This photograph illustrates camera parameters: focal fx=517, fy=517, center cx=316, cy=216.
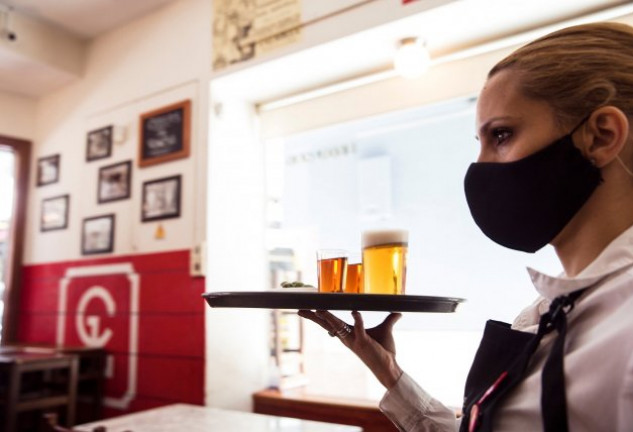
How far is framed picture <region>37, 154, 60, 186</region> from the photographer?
368 centimetres

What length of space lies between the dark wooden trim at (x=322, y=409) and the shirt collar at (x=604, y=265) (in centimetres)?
165

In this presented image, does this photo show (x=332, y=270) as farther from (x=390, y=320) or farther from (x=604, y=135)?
(x=604, y=135)

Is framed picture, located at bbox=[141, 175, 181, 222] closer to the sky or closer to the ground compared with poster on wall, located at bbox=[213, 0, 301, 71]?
closer to the ground

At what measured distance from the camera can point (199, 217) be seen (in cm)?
274

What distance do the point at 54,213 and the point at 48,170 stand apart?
336 millimetres

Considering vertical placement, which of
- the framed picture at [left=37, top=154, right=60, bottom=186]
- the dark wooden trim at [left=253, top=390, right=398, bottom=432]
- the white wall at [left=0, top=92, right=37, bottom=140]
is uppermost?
the white wall at [left=0, top=92, right=37, bottom=140]

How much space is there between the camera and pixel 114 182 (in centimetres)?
324

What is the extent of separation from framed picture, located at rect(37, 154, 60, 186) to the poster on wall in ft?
5.39

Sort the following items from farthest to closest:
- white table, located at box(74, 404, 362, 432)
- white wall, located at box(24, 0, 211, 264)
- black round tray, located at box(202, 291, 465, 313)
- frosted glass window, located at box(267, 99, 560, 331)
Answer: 1. white wall, located at box(24, 0, 211, 264)
2. frosted glass window, located at box(267, 99, 560, 331)
3. white table, located at box(74, 404, 362, 432)
4. black round tray, located at box(202, 291, 465, 313)

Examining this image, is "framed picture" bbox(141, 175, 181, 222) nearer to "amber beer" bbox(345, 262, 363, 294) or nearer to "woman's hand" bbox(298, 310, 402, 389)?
"amber beer" bbox(345, 262, 363, 294)

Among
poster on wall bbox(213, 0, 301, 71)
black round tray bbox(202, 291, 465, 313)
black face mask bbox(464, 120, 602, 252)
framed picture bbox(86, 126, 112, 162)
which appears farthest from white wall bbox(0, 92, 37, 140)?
black face mask bbox(464, 120, 602, 252)

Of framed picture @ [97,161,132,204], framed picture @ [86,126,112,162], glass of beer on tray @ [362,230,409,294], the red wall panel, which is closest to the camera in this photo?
glass of beer on tray @ [362,230,409,294]

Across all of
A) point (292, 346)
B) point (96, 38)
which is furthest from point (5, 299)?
point (292, 346)

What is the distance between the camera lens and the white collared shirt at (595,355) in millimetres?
630
